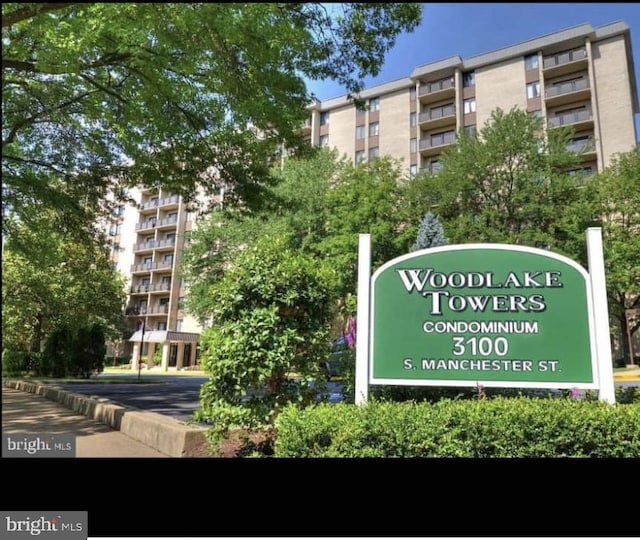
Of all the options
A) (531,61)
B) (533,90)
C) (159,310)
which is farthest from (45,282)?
(159,310)

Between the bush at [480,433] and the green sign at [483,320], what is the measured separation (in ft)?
2.11

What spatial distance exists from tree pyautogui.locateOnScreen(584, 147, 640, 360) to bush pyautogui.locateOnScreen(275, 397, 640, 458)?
19580mm

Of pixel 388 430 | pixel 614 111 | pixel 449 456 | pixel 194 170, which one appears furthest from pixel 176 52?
pixel 614 111

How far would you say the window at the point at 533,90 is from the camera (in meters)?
34.3

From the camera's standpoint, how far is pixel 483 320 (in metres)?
4.92

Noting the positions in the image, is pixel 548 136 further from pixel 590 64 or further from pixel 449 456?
pixel 449 456

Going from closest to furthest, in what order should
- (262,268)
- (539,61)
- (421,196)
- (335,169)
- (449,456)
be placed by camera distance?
(449,456), (262,268), (421,196), (335,169), (539,61)

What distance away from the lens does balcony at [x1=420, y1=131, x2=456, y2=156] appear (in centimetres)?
3781

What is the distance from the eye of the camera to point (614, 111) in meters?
31.4

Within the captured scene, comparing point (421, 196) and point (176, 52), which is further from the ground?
point (421, 196)

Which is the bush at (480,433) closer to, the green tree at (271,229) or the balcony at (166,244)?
the green tree at (271,229)

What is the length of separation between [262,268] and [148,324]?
49097 mm

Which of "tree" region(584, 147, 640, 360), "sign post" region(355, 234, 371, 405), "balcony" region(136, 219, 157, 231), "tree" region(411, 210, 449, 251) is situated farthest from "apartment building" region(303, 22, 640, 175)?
"sign post" region(355, 234, 371, 405)

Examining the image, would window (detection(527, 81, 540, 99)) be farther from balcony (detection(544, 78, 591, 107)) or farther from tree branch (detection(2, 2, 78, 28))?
tree branch (detection(2, 2, 78, 28))
